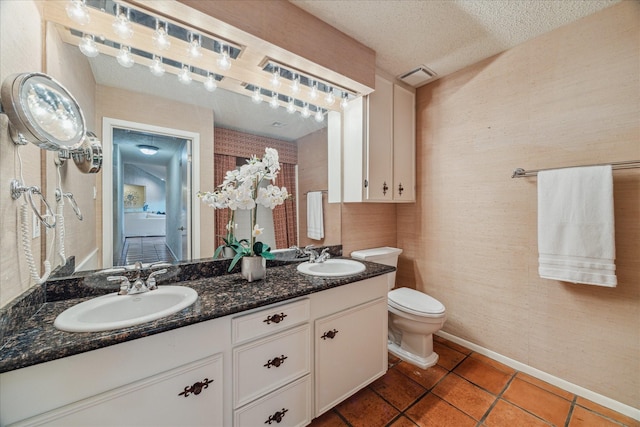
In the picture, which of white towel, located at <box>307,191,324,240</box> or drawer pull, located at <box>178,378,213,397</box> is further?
white towel, located at <box>307,191,324,240</box>

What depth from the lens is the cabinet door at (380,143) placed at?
2.04m

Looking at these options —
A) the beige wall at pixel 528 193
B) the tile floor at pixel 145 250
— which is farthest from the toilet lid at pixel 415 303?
the tile floor at pixel 145 250

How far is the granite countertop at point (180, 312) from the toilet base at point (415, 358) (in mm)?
834

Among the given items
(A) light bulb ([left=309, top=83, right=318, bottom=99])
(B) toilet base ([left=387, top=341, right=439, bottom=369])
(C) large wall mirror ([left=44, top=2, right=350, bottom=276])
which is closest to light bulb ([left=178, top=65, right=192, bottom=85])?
(C) large wall mirror ([left=44, top=2, right=350, bottom=276])

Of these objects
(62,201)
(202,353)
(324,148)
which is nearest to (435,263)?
(324,148)

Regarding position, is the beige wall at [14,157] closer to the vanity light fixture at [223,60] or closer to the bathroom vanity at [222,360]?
the bathroom vanity at [222,360]

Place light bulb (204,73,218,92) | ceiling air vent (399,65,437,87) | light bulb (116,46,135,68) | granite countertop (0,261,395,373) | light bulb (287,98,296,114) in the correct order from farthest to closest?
ceiling air vent (399,65,437,87)
light bulb (287,98,296,114)
light bulb (204,73,218,92)
light bulb (116,46,135,68)
granite countertop (0,261,395,373)

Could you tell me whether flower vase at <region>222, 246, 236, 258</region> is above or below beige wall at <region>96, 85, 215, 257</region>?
below

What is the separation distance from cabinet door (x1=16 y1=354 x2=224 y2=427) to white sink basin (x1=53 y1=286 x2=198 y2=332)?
0.22m

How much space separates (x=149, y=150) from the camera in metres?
1.41

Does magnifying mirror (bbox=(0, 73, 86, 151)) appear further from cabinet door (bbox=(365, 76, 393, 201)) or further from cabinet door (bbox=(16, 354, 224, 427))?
cabinet door (bbox=(365, 76, 393, 201))

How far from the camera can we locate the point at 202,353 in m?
0.98

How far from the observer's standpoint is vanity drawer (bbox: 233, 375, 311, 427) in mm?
1104

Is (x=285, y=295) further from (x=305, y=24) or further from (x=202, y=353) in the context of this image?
(x=305, y=24)
